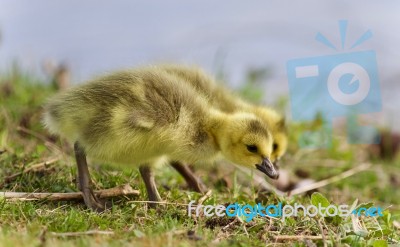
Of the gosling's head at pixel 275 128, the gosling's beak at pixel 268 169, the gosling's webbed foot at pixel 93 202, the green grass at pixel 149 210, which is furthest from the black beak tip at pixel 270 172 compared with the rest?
the gosling's webbed foot at pixel 93 202

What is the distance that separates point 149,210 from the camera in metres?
2.24

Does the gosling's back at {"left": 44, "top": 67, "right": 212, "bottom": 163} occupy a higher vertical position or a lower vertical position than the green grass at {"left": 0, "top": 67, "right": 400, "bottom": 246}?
higher

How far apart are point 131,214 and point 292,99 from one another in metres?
2.18

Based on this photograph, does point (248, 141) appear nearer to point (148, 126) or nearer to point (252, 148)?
point (252, 148)

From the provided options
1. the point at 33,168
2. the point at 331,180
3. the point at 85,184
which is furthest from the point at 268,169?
the point at 331,180

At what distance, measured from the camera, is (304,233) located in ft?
6.98

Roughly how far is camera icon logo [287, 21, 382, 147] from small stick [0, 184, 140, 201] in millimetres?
875

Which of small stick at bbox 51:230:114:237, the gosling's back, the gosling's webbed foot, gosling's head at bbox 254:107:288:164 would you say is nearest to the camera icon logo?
gosling's head at bbox 254:107:288:164

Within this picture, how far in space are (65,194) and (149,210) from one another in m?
0.30

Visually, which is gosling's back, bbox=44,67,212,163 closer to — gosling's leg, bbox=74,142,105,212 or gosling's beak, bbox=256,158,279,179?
gosling's leg, bbox=74,142,105,212

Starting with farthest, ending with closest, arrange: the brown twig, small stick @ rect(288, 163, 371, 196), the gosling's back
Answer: small stick @ rect(288, 163, 371, 196) < the brown twig < the gosling's back

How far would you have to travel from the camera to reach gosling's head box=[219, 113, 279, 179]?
2322 mm

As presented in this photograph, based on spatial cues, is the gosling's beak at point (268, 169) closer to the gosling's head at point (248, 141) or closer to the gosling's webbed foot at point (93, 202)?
the gosling's head at point (248, 141)

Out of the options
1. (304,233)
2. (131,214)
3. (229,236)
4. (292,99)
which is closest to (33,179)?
(131,214)
